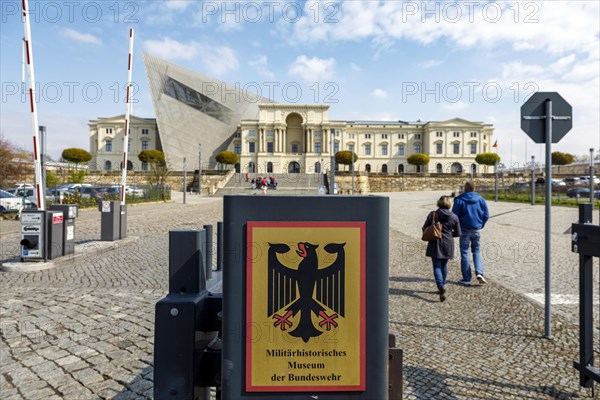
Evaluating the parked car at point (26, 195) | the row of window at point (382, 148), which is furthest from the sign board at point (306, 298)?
the row of window at point (382, 148)

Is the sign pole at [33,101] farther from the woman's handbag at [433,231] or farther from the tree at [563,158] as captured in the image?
the tree at [563,158]

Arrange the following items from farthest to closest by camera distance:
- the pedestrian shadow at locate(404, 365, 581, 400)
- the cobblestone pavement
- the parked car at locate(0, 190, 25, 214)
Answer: the parked car at locate(0, 190, 25, 214), the cobblestone pavement, the pedestrian shadow at locate(404, 365, 581, 400)

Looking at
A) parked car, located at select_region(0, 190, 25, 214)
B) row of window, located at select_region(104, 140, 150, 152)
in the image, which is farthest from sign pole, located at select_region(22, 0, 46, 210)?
row of window, located at select_region(104, 140, 150, 152)

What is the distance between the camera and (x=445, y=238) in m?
5.29

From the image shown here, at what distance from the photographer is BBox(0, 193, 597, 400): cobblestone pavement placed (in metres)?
2.79

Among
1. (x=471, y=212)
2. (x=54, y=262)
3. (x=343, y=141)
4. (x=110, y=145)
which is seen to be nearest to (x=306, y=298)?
(x=471, y=212)

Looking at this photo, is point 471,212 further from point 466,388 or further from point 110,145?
point 110,145

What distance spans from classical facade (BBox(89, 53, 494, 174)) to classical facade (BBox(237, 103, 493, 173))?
18 centimetres

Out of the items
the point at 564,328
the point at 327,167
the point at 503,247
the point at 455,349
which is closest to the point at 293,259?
the point at 455,349

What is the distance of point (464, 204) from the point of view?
236 inches

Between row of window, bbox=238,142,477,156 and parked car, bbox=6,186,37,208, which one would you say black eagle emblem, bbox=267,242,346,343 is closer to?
parked car, bbox=6,186,37,208

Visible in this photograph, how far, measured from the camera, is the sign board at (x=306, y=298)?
1119 millimetres

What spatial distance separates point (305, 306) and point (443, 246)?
14.8 feet

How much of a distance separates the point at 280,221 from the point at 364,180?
5505 centimetres
